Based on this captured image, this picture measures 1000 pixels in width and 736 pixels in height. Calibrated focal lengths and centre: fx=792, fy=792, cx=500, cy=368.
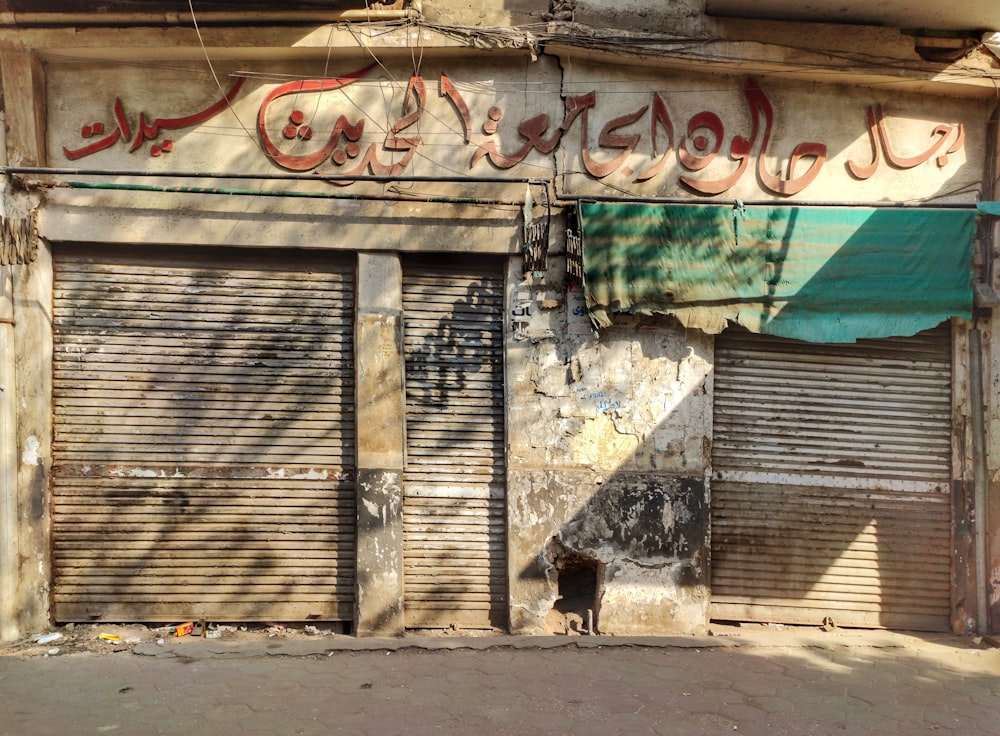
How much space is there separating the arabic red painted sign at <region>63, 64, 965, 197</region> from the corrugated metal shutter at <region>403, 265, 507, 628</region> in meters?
0.96

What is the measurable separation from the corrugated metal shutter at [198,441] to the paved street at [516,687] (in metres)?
0.47

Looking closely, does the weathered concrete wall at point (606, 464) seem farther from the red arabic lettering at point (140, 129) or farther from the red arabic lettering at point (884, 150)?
the red arabic lettering at point (140, 129)

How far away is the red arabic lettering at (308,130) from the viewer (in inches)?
228

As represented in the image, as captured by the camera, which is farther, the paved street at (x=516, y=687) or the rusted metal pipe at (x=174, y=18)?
the rusted metal pipe at (x=174, y=18)

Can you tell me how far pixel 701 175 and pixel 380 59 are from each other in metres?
2.54

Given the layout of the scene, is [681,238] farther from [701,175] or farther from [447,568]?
[447,568]

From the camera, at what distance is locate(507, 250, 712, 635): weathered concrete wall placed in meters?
5.81

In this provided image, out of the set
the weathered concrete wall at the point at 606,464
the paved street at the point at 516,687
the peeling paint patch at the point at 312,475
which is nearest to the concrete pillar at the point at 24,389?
the paved street at the point at 516,687

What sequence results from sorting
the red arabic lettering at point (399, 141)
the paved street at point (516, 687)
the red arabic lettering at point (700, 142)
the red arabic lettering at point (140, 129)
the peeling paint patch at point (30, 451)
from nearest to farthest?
the paved street at point (516, 687)
the peeling paint patch at point (30, 451)
the red arabic lettering at point (140, 129)
the red arabic lettering at point (399, 141)
the red arabic lettering at point (700, 142)

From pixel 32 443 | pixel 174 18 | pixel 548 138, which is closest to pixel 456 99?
pixel 548 138

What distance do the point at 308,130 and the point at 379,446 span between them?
7.79 feet

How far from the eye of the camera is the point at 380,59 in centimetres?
581

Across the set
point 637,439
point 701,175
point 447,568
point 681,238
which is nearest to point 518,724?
point 447,568

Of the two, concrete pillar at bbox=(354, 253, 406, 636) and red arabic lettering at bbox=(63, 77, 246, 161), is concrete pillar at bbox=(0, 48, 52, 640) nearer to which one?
red arabic lettering at bbox=(63, 77, 246, 161)
